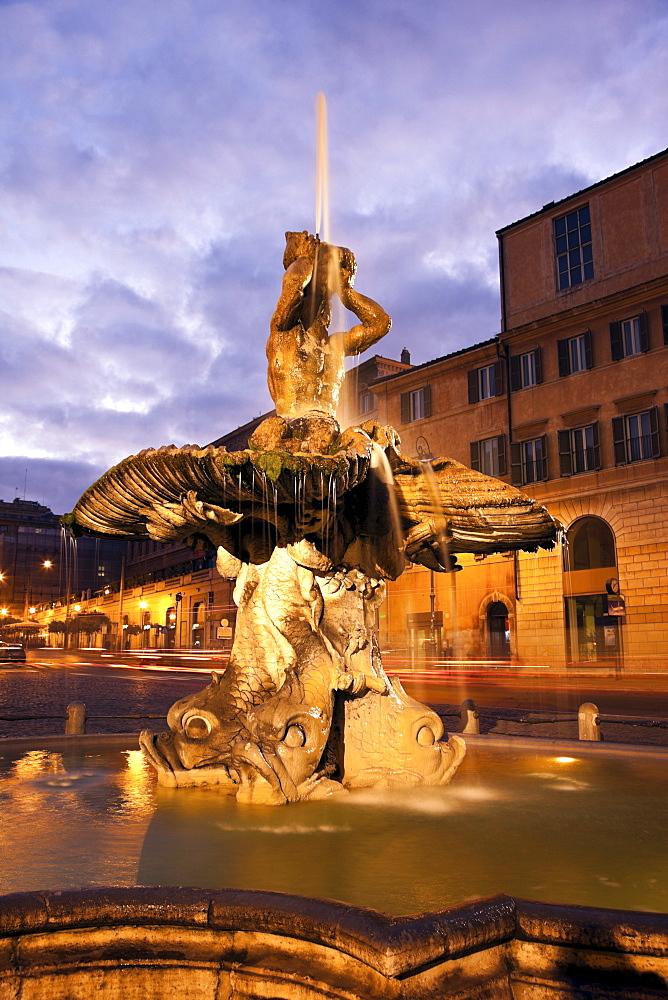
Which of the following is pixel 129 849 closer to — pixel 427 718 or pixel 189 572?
pixel 427 718

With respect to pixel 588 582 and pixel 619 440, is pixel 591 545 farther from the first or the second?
pixel 619 440

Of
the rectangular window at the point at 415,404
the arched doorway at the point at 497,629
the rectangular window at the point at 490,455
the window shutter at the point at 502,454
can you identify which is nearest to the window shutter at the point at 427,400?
the rectangular window at the point at 415,404

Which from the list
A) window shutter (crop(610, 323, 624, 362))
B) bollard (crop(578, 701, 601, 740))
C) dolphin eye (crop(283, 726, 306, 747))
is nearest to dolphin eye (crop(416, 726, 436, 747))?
dolphin eye (crop(283, 726, 306, 747))

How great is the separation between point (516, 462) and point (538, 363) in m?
3.80

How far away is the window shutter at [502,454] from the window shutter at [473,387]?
85.3 inches

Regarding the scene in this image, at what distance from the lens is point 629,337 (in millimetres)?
27359

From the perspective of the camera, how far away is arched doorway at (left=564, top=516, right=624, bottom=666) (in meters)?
26.1

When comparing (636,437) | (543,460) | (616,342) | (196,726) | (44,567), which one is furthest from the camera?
(44,567)

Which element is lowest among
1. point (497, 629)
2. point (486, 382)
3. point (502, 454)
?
point (497, 629)

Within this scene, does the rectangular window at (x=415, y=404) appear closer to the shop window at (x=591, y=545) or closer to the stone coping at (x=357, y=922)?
the shop window at (x=591, y=545)

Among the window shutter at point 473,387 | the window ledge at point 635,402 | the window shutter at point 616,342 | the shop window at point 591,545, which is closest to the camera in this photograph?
the window ledge at point 635,402

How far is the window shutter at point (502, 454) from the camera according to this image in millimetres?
31172

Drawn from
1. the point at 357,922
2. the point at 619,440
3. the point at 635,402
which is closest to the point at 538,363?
the point at 635,402

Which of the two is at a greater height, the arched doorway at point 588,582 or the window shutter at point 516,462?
the window shutter at point 516,462
